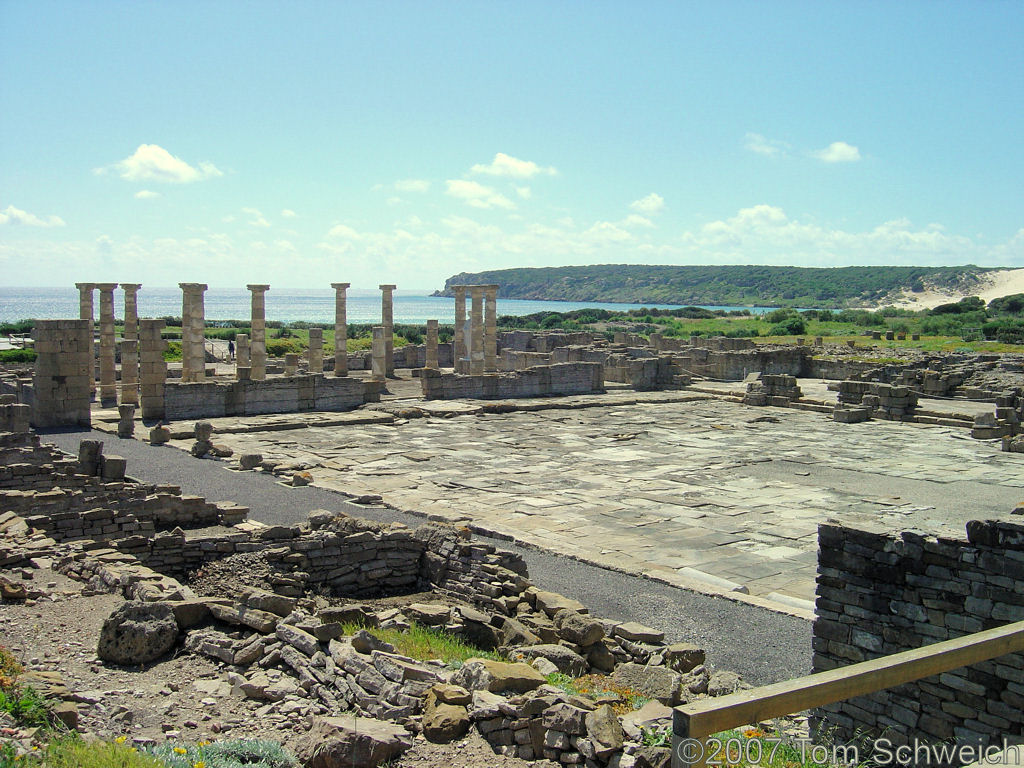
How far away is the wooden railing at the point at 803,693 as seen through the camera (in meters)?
3.41

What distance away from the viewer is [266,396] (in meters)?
28.1

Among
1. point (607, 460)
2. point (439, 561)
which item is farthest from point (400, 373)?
point (439, 561)

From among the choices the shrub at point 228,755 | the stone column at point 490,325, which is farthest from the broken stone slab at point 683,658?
the stone column at point 490,325

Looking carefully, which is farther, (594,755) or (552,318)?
(552,318)

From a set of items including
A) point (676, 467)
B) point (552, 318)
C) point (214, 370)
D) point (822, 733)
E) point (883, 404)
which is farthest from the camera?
point (552, 318)

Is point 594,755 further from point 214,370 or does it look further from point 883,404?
point 214,370

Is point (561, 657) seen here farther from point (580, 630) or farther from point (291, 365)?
point (291, 365)

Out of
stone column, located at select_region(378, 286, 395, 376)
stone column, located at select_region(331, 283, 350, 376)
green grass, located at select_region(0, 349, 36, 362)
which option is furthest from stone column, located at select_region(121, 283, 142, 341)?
stone column, located at select_region(378, 286, 395, 376)

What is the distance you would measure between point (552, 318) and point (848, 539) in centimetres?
8601

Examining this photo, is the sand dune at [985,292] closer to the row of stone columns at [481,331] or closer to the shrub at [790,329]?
the shrub at [790,329]

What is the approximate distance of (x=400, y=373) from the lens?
40406mm

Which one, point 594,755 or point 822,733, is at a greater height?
point 594,755

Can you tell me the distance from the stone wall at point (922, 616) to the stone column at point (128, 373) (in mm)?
24380

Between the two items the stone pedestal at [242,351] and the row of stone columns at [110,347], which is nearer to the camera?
the row of stone columns at [110,347]
